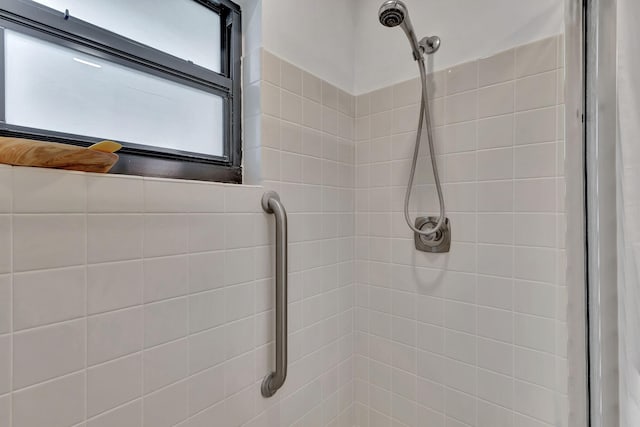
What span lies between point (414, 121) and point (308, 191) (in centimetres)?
52

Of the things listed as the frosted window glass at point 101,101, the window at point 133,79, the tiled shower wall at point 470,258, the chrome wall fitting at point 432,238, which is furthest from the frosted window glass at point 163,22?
the chrome wall fitting at point 432,238

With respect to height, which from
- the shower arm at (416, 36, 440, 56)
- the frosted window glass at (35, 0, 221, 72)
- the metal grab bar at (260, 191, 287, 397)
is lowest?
the metal grab bar at (260, 191, 287, 397)

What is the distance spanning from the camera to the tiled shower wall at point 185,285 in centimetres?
60

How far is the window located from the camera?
2.30 ft

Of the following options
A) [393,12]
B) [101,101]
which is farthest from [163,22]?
[393,12]

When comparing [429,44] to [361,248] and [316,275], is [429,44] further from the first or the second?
[316,275]

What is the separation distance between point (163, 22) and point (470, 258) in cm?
129

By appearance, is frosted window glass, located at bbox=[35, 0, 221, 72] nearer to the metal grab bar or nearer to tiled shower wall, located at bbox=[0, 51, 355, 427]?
tiled shower wall, located at bbox=[0, 51, 355, 427]

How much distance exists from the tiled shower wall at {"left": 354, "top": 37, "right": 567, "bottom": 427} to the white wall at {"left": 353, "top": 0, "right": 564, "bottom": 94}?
0.05 metres

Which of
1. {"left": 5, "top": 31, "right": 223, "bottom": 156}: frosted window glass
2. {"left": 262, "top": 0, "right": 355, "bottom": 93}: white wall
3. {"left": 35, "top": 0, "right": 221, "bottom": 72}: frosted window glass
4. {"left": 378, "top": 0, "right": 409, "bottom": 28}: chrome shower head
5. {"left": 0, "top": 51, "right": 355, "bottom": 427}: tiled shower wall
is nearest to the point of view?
{"left": 0, "top": 51, "right": 355, "bottom": 427}: tiled shower wall

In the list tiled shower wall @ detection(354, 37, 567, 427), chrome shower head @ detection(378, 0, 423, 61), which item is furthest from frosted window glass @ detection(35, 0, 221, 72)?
tiled shower wall @ detection(354, 37, 567, 427)


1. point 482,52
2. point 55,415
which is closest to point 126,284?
point 55,415

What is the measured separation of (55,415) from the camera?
2.04 feet

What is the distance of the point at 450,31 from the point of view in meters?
1.16
